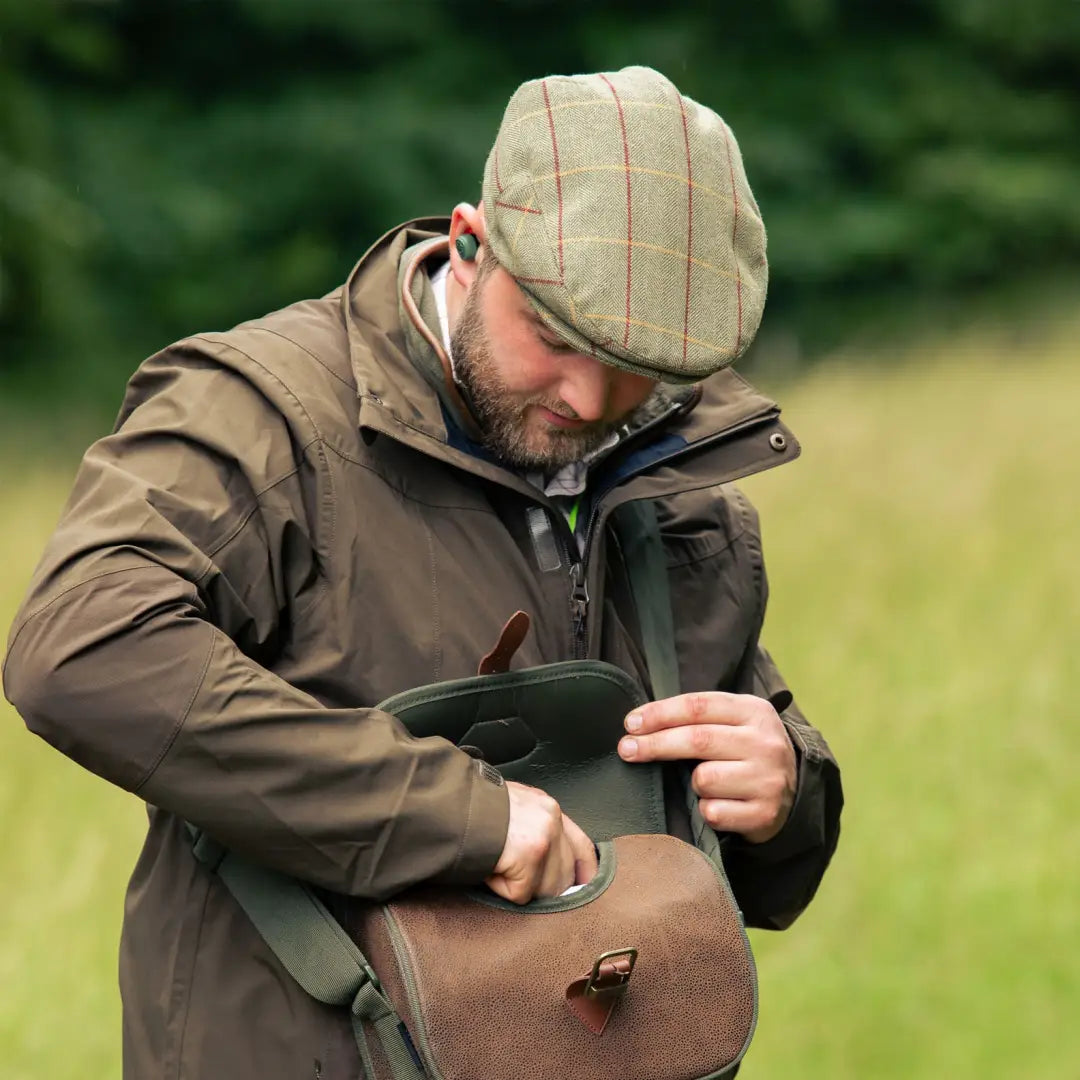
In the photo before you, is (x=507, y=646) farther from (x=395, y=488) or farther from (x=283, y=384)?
(x=283, y=384)

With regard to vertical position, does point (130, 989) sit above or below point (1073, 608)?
above

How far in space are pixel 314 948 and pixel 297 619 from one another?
1.17ft

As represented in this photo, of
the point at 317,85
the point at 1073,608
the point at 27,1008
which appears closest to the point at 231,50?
the point at 317,85

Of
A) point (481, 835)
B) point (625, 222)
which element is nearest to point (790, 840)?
point (481, 835)

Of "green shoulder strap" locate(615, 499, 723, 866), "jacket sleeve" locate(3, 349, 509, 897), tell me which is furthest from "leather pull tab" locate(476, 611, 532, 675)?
"green shoulder strap" locate(615, 499, 723, 866)

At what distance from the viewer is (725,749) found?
76.9 inches

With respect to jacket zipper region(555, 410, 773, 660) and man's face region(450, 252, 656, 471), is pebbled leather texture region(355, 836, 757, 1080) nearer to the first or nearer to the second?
jacket zipper region(555, 410, 773, 660)

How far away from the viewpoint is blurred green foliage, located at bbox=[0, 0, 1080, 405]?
34.8 feet

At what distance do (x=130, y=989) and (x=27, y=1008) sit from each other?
7.47 ft

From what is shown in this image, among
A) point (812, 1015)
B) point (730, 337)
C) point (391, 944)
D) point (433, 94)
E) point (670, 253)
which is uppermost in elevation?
point (670, 253)

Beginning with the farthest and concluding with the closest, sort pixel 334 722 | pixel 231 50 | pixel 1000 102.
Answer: pixel 1000 102 < pixel 231 50 < pixel 334 722

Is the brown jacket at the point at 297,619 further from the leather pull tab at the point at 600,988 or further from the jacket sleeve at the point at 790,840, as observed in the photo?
the leather pull tab at the point at 600,988

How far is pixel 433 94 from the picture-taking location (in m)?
12.2

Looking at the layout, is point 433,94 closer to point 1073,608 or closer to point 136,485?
point 1073,608
